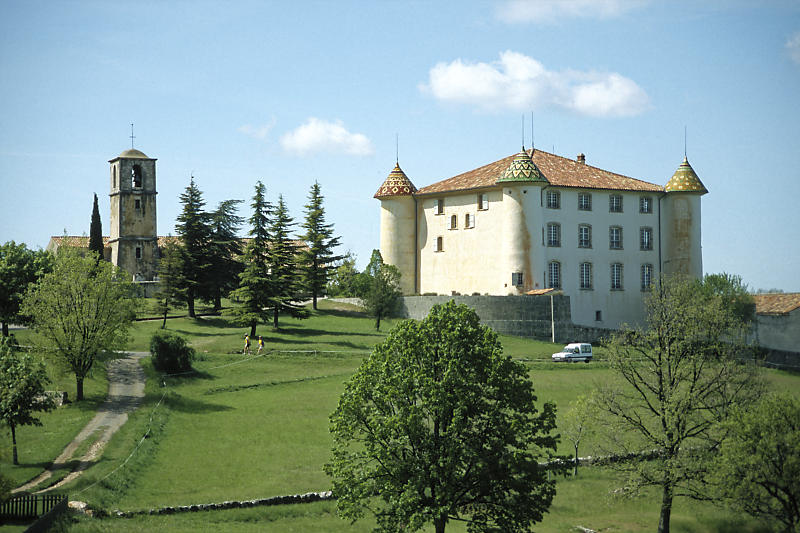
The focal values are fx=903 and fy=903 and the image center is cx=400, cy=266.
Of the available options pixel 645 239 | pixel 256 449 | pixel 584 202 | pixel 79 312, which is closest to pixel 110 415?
pixel 79 312

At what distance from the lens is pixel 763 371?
111ft

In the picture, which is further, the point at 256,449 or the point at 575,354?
the point at 575,354

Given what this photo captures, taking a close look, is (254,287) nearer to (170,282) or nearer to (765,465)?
(170,282)

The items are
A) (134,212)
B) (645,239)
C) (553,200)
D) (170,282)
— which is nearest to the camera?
(170,282)

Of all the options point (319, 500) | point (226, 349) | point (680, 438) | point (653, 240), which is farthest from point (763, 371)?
point (653, 240)

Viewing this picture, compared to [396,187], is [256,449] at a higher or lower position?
lower

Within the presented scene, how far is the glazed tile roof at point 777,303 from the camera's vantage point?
216 feet

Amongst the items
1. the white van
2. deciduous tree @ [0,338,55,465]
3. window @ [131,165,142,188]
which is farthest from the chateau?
deciduous tree @ [0,338,55,465]

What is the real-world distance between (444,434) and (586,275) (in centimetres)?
4769

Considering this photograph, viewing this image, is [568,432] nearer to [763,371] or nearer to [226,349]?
[763,371]

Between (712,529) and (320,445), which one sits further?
(320,445)

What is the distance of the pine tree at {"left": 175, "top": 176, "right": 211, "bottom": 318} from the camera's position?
6938cm

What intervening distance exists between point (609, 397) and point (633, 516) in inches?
165

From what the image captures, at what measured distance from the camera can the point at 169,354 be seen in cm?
4962
